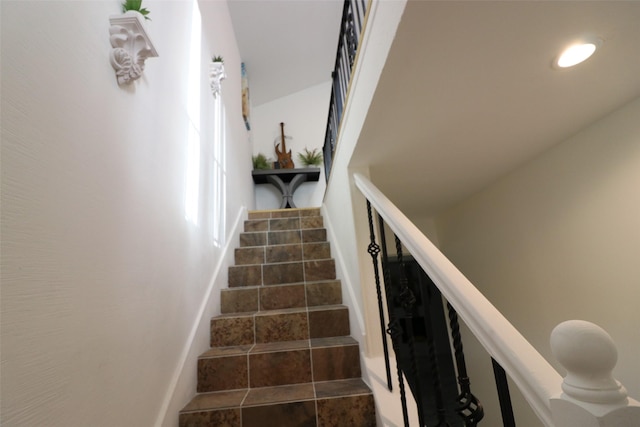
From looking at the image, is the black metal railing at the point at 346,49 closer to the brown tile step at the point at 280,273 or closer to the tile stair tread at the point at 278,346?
the brown tile step at the point at 280,273

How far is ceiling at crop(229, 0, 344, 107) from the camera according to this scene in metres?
4.01

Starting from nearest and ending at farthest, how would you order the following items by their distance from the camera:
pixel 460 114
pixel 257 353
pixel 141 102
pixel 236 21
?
1. pixel 141 102
2. pixel 460 114
3. pixel 257 353
4. pixel 236 21

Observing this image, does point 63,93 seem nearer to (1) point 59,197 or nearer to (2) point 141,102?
(1) point 59,197

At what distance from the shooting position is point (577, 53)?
3.46ft

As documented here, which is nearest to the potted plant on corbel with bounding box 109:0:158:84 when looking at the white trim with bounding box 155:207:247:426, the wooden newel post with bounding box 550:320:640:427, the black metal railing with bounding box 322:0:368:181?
the black metal railing with bounding box 322:0:368:181

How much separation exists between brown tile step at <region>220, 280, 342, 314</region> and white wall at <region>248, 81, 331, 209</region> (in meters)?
2.88

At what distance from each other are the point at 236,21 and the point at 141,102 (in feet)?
11.6

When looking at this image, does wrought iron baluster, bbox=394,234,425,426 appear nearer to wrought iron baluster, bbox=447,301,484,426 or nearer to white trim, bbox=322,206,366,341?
wrought iron baluster, bbox=447,301,484,426

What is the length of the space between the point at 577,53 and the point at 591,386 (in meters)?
1.18

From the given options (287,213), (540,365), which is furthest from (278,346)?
(287,213)

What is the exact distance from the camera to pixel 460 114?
4.45 feet

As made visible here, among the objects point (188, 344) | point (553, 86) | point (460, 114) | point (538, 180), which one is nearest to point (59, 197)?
point (188, 344)

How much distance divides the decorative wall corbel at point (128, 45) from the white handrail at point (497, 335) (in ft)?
3.81

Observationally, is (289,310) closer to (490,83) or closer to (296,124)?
(490,83)
